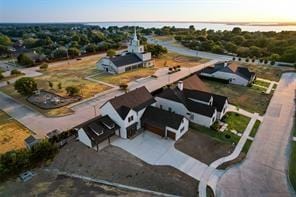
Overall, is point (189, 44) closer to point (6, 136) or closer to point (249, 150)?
point (249, 150)

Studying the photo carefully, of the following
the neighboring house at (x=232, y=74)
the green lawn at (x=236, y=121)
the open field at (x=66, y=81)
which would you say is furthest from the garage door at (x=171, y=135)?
the neighboring house at (x=232, y=74)

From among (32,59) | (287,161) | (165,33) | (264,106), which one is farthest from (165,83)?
(165,33)

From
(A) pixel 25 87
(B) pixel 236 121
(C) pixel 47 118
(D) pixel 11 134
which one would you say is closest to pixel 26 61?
(A) pixel 25 87

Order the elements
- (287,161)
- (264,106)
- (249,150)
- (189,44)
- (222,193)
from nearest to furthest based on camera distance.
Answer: (222,193) → (287,161) → (249,150) → (264,106) → (189,44)

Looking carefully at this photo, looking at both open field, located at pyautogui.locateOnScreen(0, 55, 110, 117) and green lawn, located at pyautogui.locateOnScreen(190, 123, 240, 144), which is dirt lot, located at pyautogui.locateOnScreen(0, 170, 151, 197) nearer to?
green lawn, located at pyautogui.locateOnScreen(190, 123, 240, 144)

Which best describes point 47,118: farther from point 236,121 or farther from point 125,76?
point 236,121

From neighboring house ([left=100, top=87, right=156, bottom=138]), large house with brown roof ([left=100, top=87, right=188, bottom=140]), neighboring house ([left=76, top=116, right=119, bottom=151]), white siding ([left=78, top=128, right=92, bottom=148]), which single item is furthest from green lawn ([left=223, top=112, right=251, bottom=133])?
white siding ([left=78, top=128, right=92, bottom=148])
